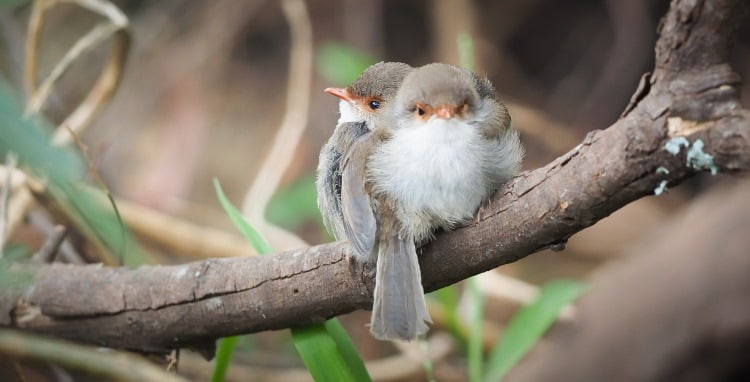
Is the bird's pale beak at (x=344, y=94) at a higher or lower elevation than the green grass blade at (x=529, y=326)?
higher

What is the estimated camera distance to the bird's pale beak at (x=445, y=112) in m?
1.68

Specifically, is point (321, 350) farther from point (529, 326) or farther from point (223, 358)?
point (529, 326)

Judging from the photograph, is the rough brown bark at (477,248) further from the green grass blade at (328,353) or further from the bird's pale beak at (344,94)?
the bird's pale beak at (344,94)

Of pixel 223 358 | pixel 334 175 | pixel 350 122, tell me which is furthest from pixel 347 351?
pixel 350 122

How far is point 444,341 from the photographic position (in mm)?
3676

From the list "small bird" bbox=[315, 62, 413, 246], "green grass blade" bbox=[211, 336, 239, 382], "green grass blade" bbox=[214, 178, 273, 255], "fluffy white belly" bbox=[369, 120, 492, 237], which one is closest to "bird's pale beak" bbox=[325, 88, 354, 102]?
"small bird" bbox=[315, 62, 413, 246]

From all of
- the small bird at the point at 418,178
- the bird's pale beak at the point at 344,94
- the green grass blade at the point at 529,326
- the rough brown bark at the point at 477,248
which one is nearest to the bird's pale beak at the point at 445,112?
the small bird at the point at 418,178

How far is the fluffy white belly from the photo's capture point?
166 cm

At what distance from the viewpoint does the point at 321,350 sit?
2088 mm

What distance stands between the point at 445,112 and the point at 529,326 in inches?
42.9

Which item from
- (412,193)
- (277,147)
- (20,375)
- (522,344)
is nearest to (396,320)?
(412,193)

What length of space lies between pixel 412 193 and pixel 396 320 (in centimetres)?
26

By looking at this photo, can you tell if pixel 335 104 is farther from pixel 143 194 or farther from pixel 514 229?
pixel 514 229

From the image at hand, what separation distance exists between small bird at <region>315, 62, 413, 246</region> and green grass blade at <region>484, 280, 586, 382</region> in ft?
2.38
